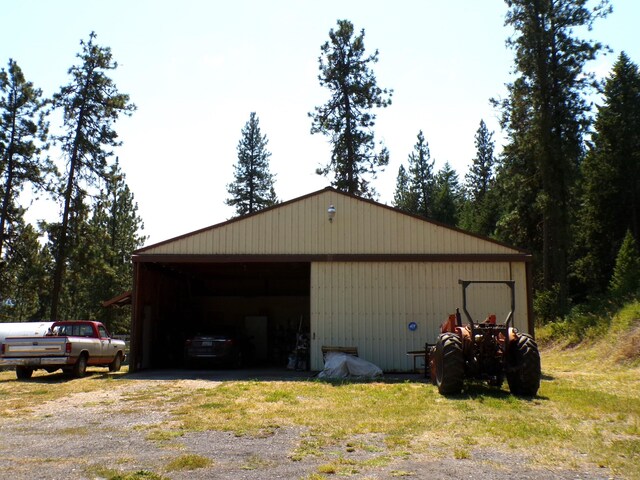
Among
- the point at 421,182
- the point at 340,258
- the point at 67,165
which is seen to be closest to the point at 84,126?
the point at 67,165

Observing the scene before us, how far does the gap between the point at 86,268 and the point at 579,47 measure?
2584 cm

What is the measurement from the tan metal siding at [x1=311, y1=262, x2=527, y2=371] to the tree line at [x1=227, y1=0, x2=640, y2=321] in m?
8.64

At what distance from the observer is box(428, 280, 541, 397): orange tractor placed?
10406mm

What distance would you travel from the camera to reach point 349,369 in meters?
15.7

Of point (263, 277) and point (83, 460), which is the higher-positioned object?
point (263, 277)

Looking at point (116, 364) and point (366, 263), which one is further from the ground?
point (366, 263)

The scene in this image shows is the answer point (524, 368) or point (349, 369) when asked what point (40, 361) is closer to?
point (349, 369)

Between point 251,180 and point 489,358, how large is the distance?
39924 millimetres

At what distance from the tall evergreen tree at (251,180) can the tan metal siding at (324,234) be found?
1210 inches

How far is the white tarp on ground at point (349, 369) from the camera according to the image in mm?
15539

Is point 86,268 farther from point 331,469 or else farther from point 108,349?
point 331,469

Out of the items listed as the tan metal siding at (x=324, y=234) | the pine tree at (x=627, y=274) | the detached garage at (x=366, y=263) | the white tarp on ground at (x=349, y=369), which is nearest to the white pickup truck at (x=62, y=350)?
the detached garage at (x=366, y=263)

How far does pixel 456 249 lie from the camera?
56.6ft

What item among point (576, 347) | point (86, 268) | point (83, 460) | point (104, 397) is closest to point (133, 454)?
point (83, 460)
